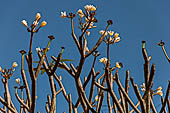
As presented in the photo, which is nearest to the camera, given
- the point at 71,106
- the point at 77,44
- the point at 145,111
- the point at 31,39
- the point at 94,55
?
the point at 31,39

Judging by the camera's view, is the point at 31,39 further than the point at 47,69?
No

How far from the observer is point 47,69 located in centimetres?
202

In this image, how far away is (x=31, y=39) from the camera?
5.23 feet

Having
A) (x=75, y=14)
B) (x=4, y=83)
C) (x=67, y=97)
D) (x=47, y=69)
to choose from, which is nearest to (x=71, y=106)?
(x=67, y=97)

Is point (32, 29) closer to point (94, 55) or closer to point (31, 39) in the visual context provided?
point (31, 39)

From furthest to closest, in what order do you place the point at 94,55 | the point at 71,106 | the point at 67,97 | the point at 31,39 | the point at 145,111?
the point at 67,97 → the point at 71,106 → the point at 94,55 → the point at 145,111 → the point at 31,39

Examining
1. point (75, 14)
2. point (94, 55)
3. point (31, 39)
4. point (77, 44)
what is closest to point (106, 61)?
point (94, 55)

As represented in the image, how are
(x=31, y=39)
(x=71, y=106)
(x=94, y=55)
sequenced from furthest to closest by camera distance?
(x=71, y=106) → (x=94, y=55) → (x=31, y=39)

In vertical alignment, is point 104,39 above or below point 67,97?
above

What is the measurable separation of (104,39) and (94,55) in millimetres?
160

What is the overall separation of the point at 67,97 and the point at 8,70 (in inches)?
26.6

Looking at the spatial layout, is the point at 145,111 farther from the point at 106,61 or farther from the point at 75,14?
the point at 75,14

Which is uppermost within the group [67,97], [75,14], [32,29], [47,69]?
[75,14]

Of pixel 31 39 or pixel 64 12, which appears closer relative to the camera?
pixel 31 39
